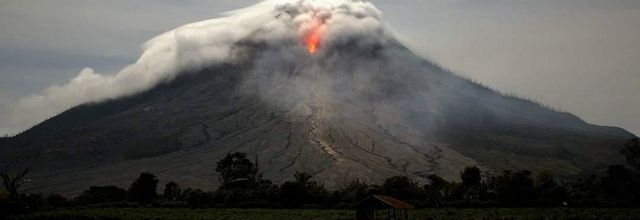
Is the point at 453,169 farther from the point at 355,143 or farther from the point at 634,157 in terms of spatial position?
the point at 634,157

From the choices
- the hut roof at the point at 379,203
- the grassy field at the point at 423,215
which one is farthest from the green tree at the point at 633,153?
the hut roof at the point at 379,203

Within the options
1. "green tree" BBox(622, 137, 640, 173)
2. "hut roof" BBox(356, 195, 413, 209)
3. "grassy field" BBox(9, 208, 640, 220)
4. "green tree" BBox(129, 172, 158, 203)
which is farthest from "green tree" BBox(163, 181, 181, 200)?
"green tree" BBox(622, 137, 640, 173)

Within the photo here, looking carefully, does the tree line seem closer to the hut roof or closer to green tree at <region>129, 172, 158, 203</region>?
green tree at <region>129, 172, 158, 203</region>

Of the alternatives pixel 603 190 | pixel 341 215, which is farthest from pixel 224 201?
pixel 603 190

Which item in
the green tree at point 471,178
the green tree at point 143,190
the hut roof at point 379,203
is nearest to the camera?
the hut roof at point 379,203

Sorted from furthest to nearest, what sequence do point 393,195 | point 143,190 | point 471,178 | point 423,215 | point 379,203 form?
1. point 471,178
2. point 143,190
3. point 393,195
4. point 423,215
5. point 379,203

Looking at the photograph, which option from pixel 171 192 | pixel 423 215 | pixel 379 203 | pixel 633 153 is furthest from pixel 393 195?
pixel 633 153

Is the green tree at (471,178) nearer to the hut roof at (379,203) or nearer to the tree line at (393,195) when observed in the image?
the tree line at (393,195)

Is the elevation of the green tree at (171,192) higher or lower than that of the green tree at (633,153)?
→ lower

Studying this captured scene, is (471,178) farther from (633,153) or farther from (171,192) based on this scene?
(171,192)

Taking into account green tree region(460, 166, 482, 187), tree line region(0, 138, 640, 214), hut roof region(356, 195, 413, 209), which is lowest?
hut roof region(356, 195, 413, 209)

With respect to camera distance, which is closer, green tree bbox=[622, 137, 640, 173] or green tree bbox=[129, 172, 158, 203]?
green tree bbox=[129, 172, 158, 203]
